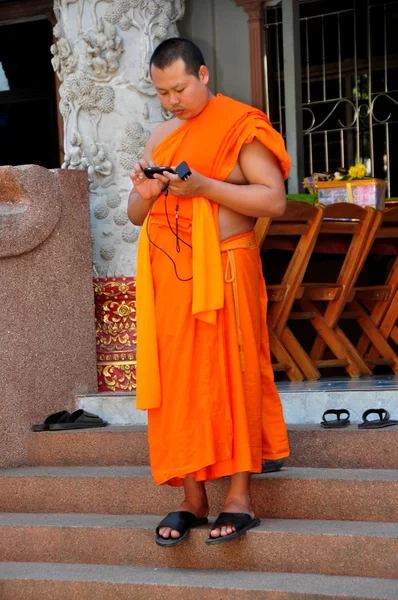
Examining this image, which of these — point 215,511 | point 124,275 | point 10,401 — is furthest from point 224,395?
point 124,275

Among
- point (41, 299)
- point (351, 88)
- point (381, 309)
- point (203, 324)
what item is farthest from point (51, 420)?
point (351, 88)

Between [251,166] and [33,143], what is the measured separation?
22.1ft

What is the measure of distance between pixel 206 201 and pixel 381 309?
293 cm

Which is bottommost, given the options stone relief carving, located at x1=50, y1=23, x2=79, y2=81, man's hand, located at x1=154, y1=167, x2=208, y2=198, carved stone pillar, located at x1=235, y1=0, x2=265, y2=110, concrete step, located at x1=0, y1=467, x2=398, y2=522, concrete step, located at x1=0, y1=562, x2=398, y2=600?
concrete step, located at x1=0, y1=562, x2=398, y2=600

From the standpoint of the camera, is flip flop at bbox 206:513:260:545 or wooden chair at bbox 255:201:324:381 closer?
flip flop at bbox 206:513:260:545

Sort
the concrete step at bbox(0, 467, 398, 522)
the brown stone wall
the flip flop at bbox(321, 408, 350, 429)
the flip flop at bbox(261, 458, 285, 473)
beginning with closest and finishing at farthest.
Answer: the concrete step at bbox(0, 467, 398, 522)
the flip flop at bbox(261, 458, 285, 473)
the flip flop at bbox(321, 408, 350, 429)
the brown stone wall

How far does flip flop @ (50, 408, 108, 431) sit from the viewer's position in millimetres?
5086

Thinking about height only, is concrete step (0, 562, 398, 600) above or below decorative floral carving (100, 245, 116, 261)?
below

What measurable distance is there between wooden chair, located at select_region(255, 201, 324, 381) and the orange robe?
1.89m

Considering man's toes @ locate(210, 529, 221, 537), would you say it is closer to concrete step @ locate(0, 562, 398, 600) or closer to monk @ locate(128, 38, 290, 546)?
monk @ locate(128, 38, 290, 546)

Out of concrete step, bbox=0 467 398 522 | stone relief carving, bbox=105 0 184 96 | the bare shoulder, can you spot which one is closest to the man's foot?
concrete step, bbox=0 467 398 522

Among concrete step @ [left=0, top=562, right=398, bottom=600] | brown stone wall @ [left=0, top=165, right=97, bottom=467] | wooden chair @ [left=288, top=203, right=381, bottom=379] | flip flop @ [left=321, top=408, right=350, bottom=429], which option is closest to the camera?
concrete step @ [left=0, top=562, right=398, bottom=600]

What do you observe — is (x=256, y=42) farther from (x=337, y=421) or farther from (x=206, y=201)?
(x=206, y=201)

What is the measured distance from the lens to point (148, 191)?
12.0 ft
